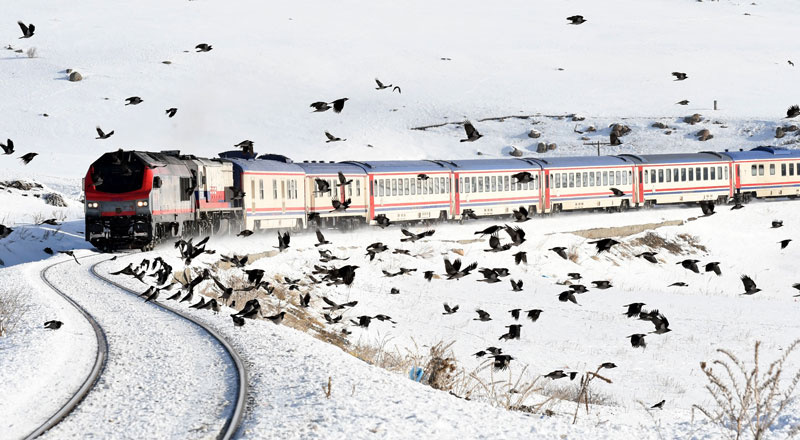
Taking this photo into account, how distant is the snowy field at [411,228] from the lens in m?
12.5

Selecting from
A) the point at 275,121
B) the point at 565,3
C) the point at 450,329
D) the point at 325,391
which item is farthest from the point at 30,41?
the point at 325,391

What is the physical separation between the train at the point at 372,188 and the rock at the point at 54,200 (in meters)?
13.5

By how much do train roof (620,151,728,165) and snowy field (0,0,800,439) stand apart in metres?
2.97

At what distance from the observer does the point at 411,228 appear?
45125mm

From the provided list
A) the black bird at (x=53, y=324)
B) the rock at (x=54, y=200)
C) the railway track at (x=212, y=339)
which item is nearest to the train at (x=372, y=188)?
the railway track at (x=212, y=339)

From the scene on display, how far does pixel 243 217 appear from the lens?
3703 centimetres

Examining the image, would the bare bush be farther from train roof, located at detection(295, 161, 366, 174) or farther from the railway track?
train roof, located at detection(295, 161, 366, 174)

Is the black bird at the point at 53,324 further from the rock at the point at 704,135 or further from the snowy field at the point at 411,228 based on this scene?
the rock at the point at 704,135

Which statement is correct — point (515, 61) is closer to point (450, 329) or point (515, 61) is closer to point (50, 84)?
point (50, 84)

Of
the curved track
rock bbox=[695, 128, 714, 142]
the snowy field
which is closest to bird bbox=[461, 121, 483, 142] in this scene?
the snowy field

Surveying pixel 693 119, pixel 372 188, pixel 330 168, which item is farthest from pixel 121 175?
pixel 693 119

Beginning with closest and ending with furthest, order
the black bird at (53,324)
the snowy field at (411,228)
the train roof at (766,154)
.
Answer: the snowy field at (411,228) < the black bird at (53,324) < the train roof at (766,154)

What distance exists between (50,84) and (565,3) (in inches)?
3547

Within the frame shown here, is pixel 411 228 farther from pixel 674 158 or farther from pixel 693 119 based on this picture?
pixel 693 119
